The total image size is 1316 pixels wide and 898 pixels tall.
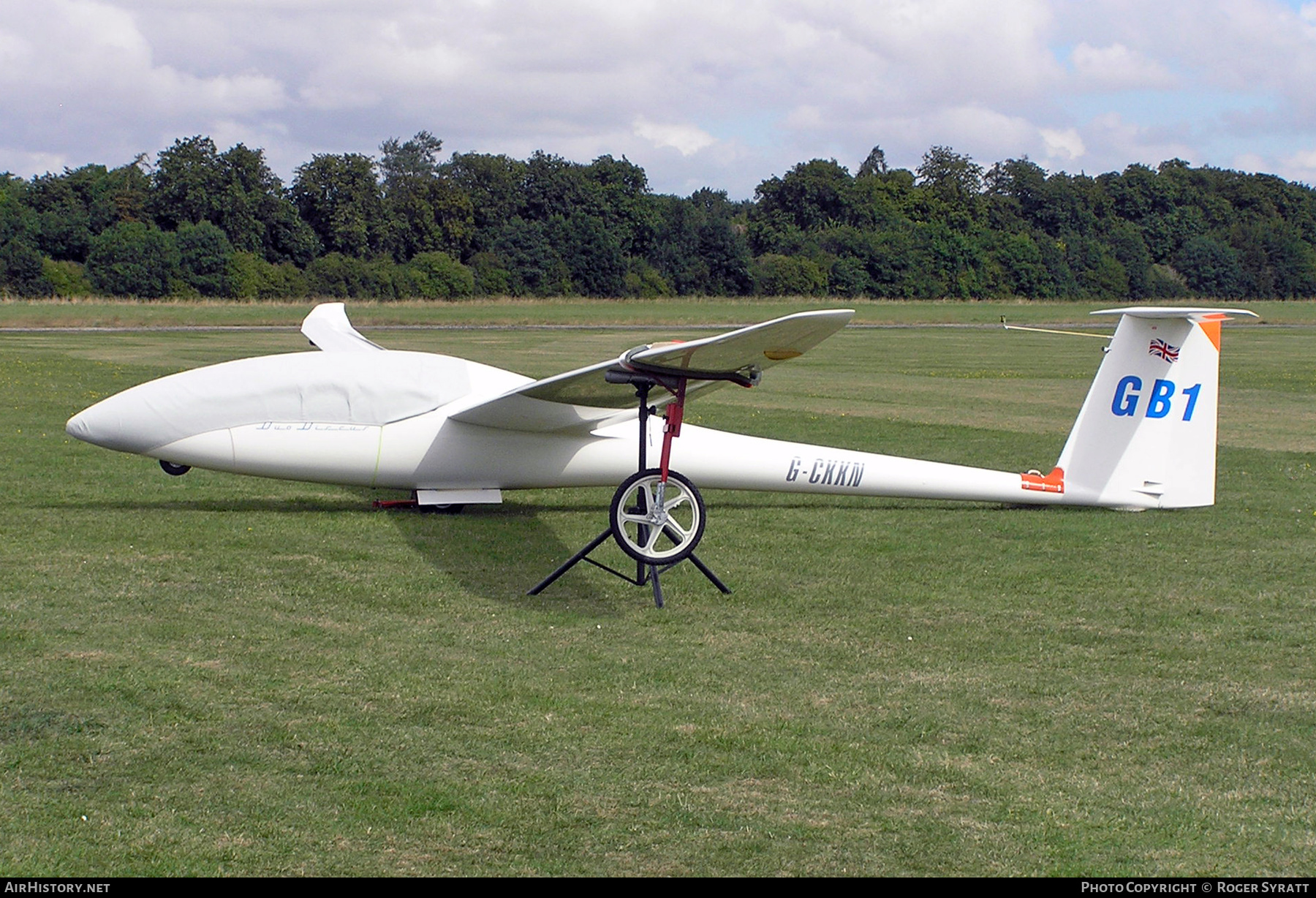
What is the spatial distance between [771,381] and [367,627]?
21724 millimetres

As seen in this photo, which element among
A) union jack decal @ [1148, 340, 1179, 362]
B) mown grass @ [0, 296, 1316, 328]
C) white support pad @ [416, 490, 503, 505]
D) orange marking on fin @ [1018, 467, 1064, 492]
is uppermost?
mown grass @ [0, 296, 1316, 328]

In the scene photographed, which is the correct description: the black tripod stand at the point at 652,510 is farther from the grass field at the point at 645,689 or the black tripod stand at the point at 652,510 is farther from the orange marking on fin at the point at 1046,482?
the orange marking on fin at the point at 1046,482

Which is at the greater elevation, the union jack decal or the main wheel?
the union jack decal

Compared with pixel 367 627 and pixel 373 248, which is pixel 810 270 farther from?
pixel 367 627

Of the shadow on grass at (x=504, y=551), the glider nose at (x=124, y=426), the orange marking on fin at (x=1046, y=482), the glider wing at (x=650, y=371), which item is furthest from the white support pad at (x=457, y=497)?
the orange marking on fin at (x=1046, y=482)

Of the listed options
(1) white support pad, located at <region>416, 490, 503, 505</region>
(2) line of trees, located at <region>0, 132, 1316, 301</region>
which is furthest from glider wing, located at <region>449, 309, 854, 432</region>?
(2) line of trees, located at <region>0, 132, 1316, 301</region>

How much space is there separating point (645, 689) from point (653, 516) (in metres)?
1.83

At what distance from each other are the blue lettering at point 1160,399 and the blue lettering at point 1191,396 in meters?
0.12

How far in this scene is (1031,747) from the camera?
5977mm

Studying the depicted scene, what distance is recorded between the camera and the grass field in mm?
4895

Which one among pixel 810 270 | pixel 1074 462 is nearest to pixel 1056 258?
pixel 810 270

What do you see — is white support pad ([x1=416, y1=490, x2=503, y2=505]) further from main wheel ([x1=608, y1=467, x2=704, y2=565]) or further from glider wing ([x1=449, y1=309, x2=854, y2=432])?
main wheel ([x1=608, y1=467, x2=704, y2=565])

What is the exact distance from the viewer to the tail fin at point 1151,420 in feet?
36.6

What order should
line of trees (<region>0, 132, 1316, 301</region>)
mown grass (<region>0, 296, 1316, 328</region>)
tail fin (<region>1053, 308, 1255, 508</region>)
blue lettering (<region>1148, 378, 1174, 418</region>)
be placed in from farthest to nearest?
line of trees (<region>0, 132, 1316, 301</region>), mown grass (<region>0, 296, 1316, 328</region>), blue lettering (<region>1148, 378, 1174, 418</region>), tail fin (<region>1053, 308, 1255, 508</region>)
